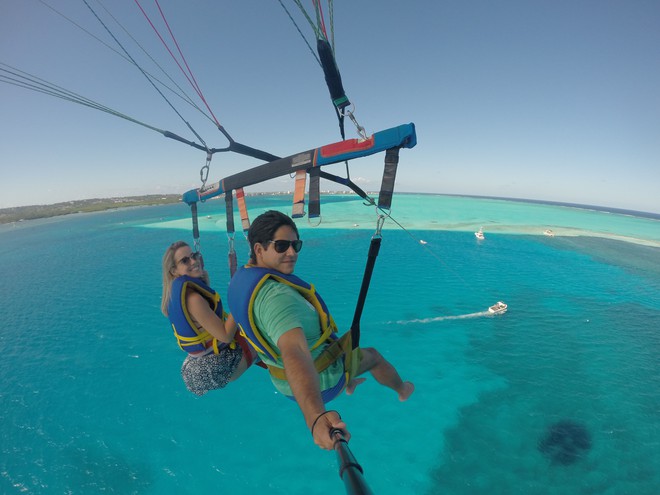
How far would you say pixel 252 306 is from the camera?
2264mm

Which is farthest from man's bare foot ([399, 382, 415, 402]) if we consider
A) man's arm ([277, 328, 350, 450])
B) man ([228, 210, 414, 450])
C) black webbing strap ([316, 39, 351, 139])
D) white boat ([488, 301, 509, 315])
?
white boat ([488, 301, 509, 315])

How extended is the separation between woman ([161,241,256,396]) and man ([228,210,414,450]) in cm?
166

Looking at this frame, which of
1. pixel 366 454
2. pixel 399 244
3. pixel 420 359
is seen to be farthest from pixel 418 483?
pixel 399 244

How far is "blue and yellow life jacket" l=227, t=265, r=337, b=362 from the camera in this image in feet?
7.52

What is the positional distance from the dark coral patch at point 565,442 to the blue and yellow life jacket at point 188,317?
11.2 m

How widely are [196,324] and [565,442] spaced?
12.5m

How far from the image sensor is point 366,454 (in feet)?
29.4

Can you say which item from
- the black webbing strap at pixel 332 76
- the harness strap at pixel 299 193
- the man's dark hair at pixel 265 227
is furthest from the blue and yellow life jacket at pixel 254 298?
the black webbing strap at pixel 332 76

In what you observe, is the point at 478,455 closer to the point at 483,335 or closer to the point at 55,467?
the point at 483,335

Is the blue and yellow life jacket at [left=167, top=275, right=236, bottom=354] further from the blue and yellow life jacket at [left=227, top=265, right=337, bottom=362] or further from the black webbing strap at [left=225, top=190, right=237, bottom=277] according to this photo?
the blue and yellow life jacket at [left=227, top=265, right=337, bottom=362]

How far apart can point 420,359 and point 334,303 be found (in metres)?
7.09

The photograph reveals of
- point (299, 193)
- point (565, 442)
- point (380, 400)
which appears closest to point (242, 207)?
point (299, 193)

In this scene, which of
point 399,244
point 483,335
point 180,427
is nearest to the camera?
point 180,427

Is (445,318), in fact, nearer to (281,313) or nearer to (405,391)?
(405,391)
